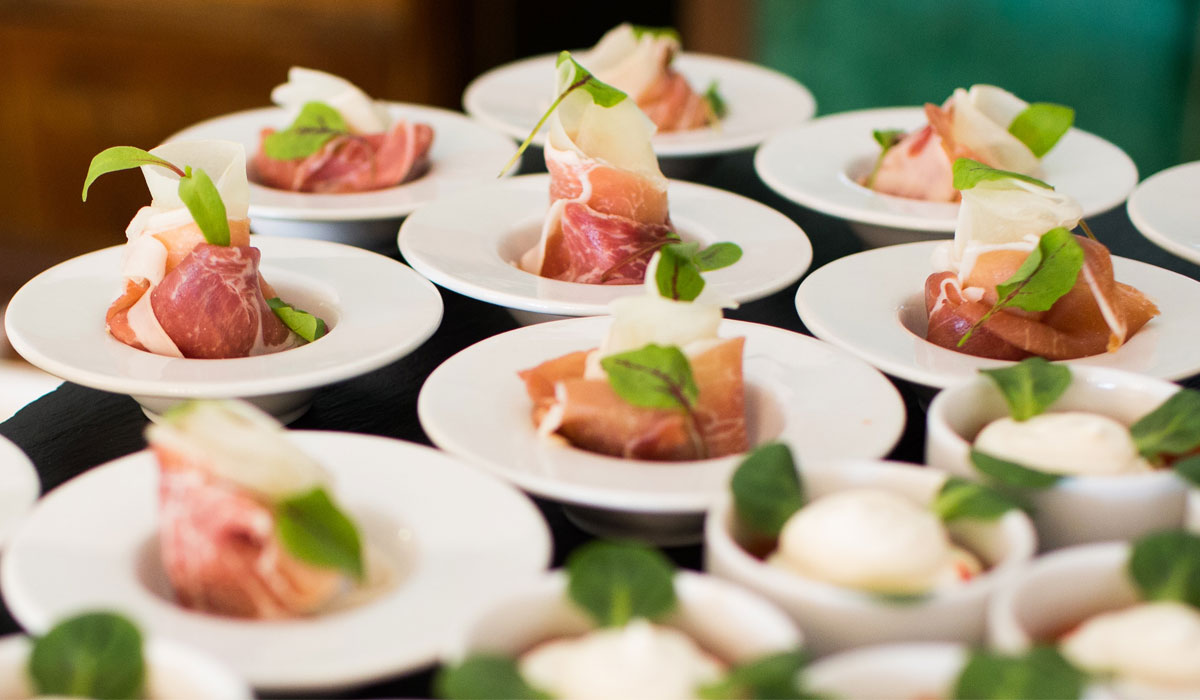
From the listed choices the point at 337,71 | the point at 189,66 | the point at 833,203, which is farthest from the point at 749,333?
the point at 189,66

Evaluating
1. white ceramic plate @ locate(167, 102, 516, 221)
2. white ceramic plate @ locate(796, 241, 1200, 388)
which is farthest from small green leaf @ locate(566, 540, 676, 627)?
white ceramic plate @ locate(167, 102, 516, 221)

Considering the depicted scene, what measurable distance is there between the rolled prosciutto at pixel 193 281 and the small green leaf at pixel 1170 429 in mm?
1054

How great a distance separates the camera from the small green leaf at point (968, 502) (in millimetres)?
1075

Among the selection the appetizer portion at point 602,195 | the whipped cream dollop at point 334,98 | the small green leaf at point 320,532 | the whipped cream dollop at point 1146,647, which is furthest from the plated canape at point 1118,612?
the whipped cream dollop at point 334,98

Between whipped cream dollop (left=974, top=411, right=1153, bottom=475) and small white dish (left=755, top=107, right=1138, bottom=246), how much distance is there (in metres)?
0.78

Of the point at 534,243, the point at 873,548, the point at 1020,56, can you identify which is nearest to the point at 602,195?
the point at 534,243

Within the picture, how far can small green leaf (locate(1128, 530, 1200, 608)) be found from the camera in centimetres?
99

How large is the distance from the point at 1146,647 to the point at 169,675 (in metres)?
0.72

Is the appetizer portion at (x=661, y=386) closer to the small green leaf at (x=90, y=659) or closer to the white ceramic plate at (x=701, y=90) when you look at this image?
the small green leaf at (x=90, y=659)

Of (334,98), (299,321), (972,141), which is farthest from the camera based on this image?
(334,98)

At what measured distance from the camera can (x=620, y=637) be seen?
0.93 m

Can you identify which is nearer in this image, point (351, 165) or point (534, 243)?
point (534, 243)

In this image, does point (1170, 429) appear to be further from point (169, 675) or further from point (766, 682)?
point (169, 675)

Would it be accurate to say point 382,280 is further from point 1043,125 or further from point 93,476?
point 1043,125
